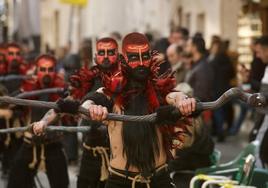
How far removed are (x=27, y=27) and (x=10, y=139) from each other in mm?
10701

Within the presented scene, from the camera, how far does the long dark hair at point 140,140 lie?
22.8ft

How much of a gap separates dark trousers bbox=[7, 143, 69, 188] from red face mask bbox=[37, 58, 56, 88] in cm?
75

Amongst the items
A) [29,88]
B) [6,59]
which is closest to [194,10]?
[6,59]

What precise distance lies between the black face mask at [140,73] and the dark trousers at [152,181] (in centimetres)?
68

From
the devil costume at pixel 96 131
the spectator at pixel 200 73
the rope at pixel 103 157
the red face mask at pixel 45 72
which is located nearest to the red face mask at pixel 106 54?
the devil costume at pixel 96 131

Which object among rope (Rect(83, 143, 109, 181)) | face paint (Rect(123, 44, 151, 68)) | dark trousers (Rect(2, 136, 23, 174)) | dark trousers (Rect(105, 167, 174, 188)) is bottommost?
dark trousers (Rect(2, 136, 23, 174))

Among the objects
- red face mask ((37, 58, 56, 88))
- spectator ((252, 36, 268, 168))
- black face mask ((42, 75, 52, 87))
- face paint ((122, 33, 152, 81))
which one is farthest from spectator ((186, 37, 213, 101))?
face paint ((122, 33, 152, 81))

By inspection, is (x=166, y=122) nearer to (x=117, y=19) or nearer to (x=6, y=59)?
(x=6, y=59)

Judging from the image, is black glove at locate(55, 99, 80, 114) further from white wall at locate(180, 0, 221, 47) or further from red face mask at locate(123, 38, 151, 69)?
white wall at locate(180, 0, 221, 47)

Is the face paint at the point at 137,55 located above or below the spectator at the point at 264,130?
above

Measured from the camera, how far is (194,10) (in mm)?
28281

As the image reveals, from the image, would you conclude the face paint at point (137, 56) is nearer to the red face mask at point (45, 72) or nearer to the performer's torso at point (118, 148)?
the performer's torso at point (118, 148)

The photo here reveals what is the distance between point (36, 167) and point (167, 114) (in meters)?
3.14

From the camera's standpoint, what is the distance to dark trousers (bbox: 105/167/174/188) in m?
6.98
